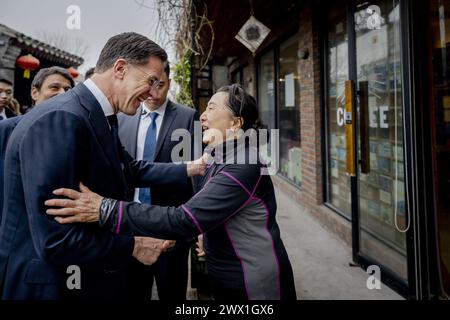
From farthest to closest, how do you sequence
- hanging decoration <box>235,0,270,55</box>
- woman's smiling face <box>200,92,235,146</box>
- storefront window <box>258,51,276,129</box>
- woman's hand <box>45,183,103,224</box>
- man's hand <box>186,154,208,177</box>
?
storefront window <box>258,51,276,129</box> < hanging decoration <box>235,0,270,55</box> < man's hand <box>186,154,208,177</box> < woman's smiling face <box>200,92,235,146</box> < woman's hand <box>45,183,103,224</box>

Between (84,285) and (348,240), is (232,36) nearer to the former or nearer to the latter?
(348,240)

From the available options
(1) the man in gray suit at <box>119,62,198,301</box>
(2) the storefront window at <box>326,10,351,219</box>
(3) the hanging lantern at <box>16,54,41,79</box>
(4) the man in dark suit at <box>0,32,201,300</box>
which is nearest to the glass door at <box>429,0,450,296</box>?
(2) the storefront window at <box>326,10,351,219</box>

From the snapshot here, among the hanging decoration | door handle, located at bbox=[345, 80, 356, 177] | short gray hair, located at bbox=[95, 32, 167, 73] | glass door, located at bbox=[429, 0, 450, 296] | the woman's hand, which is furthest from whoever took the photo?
the hanging decoration

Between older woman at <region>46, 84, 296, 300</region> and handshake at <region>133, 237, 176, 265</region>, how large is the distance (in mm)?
68

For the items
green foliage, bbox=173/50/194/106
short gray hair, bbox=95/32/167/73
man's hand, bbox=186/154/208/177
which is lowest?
man's hand, bbox=186/154/208/177

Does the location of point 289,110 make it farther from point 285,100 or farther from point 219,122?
point 219,122

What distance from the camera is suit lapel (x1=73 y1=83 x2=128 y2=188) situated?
1301 mm

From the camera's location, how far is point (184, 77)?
3.21 meters

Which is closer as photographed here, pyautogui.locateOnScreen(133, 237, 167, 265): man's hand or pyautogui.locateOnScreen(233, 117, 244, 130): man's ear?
pyautogui.locateOnScreen(133, 237, 167, 265): man's hand

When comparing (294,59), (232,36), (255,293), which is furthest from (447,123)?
(232,36)

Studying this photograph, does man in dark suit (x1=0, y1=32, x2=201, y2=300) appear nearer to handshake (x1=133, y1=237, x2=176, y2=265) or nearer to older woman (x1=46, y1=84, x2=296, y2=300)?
handshake (x1=133, y1=237, x2=176, y2=265)

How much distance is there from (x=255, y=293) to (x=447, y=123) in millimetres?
2143

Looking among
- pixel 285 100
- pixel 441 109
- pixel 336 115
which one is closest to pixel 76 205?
pixel 441 109

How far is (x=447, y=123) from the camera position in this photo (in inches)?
106
